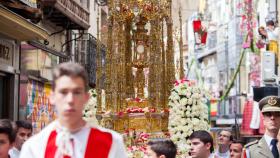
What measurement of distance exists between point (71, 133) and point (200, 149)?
3.45m

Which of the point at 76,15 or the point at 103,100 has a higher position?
the point at 76,15

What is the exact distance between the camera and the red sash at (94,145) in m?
4.43

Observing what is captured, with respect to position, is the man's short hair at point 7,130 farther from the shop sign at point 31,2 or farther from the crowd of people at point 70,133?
the shop sign at point 31,2

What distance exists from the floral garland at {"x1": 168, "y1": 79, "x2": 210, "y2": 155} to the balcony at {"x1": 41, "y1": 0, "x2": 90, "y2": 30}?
8041 millimetres

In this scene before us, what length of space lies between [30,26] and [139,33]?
11.0 feet

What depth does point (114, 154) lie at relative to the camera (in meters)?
4.50

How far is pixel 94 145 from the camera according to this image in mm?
4445

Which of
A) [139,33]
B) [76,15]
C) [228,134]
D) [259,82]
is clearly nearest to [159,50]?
[139,33]

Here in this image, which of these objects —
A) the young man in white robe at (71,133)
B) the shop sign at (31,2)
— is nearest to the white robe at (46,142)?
the young man in white robe at (71,133)

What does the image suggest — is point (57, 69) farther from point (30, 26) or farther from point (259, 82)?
point (259, 82)

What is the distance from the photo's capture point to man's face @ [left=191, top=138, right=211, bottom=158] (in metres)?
7.62

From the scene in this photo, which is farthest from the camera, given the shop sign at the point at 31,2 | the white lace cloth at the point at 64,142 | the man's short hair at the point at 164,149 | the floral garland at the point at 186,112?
the shop sign at the point at 31,2

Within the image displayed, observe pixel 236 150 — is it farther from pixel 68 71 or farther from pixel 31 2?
pixel 31 2

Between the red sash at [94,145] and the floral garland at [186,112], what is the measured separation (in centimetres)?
791
